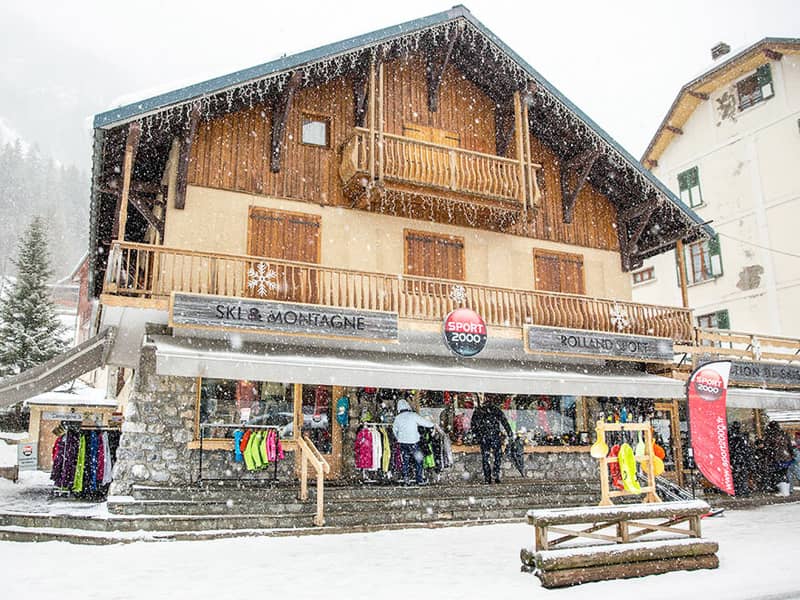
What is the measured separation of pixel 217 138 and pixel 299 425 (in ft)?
18.4

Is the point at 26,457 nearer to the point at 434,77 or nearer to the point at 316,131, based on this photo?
the point at 316,131

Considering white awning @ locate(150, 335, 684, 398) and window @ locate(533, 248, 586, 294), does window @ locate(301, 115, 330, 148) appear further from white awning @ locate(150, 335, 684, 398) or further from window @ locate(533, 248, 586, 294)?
window @ locate(533, 248, 586, 294)

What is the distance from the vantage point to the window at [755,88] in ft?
76.8

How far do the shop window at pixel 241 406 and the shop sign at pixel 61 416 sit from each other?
13.8m

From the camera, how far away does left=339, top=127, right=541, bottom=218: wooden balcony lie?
13320 mm

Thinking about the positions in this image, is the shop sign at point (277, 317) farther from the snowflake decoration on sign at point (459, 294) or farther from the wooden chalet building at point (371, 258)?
the snowflake decoration on sign at point (459, 294)

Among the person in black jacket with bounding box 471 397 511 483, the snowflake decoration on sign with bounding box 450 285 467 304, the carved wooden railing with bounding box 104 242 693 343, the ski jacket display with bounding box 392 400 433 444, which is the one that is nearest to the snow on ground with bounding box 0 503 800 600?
the ski jacket display with bounding box 392 400 433 444

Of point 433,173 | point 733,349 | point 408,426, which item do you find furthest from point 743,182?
point 408,426

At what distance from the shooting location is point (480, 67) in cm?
1589

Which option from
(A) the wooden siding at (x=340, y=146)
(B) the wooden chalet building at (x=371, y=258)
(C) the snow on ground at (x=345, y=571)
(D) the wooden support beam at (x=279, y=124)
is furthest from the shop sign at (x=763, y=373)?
(D) the wooden support beam at (x=279, y=124)

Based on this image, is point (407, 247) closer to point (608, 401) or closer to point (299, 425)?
point (299, 425)

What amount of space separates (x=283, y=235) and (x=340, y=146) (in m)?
2.29

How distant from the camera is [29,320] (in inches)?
1133

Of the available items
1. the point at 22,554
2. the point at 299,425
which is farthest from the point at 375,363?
the point at 22,554
